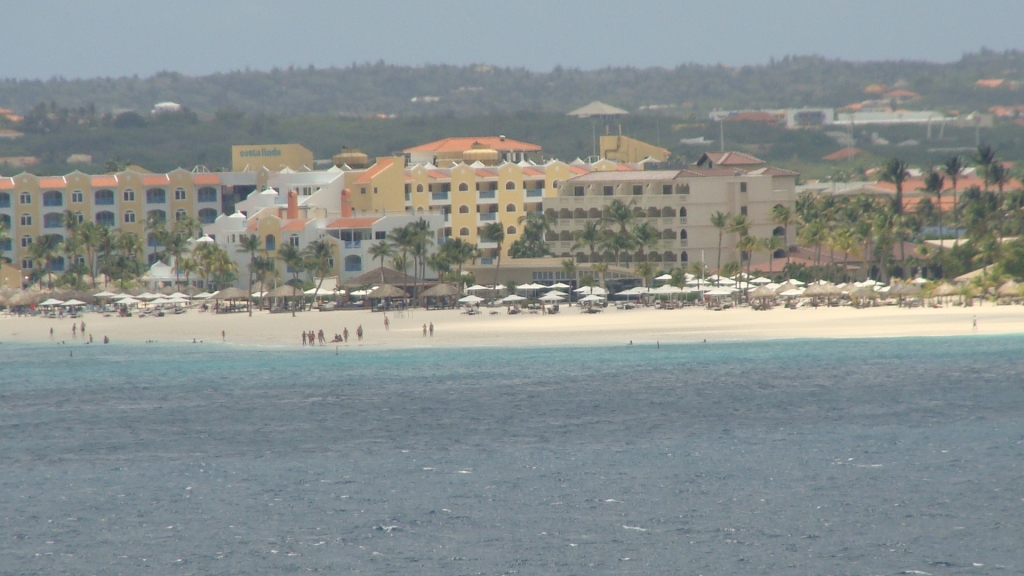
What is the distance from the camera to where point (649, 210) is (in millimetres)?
114875

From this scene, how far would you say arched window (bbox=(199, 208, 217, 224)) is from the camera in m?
132

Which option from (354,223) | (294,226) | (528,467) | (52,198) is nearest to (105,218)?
→ (52,198)

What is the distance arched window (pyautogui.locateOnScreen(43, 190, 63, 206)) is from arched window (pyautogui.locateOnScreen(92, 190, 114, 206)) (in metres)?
2.99

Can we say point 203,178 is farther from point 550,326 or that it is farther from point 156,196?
point 550,326

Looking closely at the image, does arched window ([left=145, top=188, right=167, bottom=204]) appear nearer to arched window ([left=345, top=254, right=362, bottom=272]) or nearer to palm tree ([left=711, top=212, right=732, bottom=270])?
arched window ([left=345, top=254, right=362, bottom=272])

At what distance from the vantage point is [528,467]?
43.1 m

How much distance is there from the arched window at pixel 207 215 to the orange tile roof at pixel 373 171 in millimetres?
15215

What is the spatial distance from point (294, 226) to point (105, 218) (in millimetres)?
25530

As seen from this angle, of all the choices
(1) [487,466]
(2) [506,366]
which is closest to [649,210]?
(2) [506,366]


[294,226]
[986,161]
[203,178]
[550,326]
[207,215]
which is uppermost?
[203,178]

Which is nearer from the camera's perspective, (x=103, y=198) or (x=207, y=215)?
(x=103, y=198)

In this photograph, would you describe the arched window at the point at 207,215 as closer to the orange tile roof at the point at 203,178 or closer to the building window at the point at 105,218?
the orange tile roof at the point at 203,178

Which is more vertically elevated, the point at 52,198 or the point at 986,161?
the point at 52,198

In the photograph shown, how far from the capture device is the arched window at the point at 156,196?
13112cm
